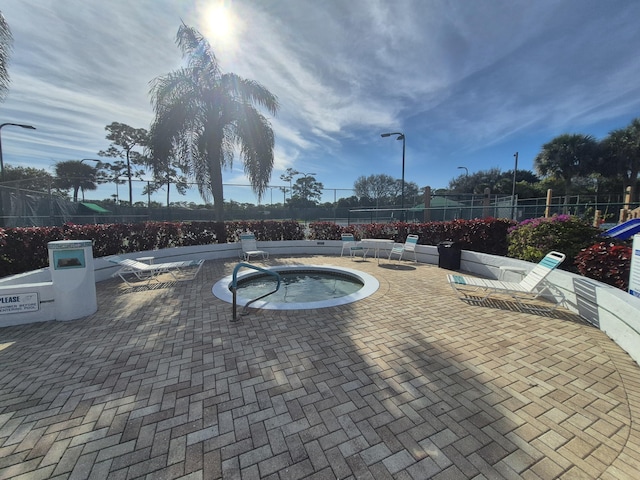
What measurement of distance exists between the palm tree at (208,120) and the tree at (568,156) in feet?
117

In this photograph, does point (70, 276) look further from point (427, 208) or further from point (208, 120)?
point (427, 208)

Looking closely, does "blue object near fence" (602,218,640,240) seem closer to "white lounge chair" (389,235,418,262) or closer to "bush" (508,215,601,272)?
"bush" (508,215,601,272)

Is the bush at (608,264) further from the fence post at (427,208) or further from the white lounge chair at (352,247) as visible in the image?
the fence post at (427,208)

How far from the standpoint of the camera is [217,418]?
2277 mm

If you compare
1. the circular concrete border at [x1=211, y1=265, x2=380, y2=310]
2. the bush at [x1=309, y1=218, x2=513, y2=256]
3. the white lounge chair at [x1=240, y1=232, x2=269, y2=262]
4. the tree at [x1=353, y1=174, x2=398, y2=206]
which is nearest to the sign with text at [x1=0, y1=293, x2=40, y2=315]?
the circular concrete border at [x1=211, y1=265, x2=380, y2=310]

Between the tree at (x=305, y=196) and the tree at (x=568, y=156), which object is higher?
the tree at (x=568, y=156)

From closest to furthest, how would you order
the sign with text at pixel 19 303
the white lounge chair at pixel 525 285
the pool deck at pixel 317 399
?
the pool deck at pixel 317 399 < the sign with text at pixel 19 303 < the white lounge chair at pixel 525 285

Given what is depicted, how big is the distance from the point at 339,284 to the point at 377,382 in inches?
179

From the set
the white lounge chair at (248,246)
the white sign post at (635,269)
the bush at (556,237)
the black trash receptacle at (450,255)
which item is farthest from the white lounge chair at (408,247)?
the white sign post at (635,269)

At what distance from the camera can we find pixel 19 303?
416 centimetres

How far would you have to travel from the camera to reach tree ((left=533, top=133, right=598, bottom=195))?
98.2 ft

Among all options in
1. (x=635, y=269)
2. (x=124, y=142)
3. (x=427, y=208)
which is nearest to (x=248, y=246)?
(x=427, y=208)

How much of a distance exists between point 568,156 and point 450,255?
35199 millimetres

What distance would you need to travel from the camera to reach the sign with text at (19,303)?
13.5 ft
